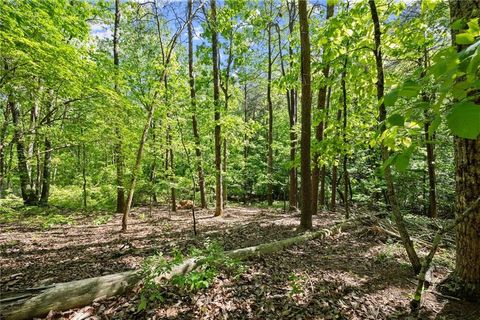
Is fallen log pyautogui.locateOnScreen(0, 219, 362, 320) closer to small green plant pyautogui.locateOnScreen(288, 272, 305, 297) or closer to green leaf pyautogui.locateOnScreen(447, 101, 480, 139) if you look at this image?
small green plant pyautogui.locateOnScreen(288, 272, 305, 297)

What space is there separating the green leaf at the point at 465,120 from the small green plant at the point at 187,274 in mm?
3104

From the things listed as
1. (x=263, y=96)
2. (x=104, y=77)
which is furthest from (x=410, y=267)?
(x=263, y=96)

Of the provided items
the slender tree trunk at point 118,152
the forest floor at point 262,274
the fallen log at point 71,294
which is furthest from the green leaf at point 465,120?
the slender tree trunk at point 118,152

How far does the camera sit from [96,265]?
441cm

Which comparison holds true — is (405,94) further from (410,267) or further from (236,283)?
(410,267)

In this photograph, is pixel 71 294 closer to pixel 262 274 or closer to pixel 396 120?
pixel 262 274

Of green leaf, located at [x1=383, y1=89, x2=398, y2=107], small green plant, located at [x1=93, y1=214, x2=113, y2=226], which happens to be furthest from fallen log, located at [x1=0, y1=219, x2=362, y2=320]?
small green plant, located at [x1=93, y1=214, x2=113, y2=226]

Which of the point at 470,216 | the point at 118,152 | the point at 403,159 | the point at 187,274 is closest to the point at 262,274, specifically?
the point at 187,274

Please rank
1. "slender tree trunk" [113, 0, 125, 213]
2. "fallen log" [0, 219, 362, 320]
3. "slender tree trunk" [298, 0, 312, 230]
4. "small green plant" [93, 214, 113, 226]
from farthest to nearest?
1. "small green plant" [93, 214, 113, 226]
2. "slender tree trunk" [113, 0, 125, 213]
3. "slender tree trunk" [298, 0, 312, 230]
4. "fallen log" [0, 219, 362, 320]

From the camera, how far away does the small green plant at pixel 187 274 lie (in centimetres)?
314

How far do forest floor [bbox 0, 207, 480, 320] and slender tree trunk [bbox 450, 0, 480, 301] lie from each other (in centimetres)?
25

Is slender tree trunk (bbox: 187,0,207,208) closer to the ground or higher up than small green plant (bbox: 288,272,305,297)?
higher up

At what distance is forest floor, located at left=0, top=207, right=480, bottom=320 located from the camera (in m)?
3.04

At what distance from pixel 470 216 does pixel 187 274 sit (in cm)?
354
